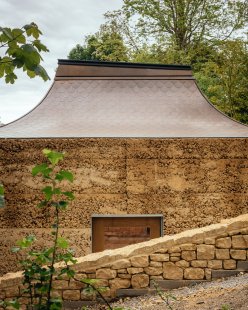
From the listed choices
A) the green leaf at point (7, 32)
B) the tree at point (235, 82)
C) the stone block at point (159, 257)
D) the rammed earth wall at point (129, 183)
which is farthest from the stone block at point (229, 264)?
the tree at point (235, 82)

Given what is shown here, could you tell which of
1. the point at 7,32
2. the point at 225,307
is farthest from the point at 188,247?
the point at 7,32

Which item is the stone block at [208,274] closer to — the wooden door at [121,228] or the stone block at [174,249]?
the stone block at [174,249]

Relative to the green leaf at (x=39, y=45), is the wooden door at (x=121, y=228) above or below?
below

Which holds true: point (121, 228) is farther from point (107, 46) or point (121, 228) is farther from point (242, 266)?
point (107, 46)

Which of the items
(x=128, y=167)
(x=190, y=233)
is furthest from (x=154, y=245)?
(x=128, y=167)

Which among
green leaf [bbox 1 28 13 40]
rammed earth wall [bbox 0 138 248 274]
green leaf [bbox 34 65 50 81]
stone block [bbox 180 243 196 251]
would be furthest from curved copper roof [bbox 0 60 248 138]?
green leaf [bbox 1 28 13 40]

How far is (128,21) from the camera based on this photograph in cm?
1938

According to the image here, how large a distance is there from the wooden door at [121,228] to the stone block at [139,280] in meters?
1.72

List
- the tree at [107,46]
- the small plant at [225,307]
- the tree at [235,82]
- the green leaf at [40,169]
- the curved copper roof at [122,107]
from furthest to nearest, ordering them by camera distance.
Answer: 1. the tree at [107,46]
2. the tree at [235,82]
3. the curved copper roof at [122,107]
4. the small plant at [225,307]
5. the green leaf at [40,169]

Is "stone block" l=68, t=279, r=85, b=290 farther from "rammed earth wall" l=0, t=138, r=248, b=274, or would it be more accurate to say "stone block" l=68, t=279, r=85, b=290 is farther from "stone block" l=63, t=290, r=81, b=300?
"rammed earth wall" l=0, t=138, r=248, b=274

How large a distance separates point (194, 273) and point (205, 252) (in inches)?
10.9

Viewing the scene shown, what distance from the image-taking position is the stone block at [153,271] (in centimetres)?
477

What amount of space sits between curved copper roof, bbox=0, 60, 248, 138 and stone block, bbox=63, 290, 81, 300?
8.49 feet

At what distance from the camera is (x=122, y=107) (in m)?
7.44
